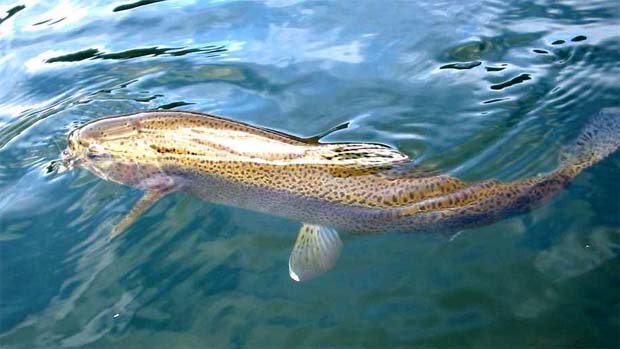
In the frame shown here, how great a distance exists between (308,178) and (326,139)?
0.88 m

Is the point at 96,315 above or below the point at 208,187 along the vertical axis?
below

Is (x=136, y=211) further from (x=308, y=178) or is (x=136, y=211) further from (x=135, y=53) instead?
(x=135, y=53)

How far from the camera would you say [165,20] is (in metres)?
7.04

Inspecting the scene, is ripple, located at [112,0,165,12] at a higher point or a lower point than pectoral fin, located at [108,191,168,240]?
higher

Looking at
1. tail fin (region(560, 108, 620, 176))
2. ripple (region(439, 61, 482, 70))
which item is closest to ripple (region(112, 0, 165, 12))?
ripple (region(439, 61, 482, 70))

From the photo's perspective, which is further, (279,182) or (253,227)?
(253,227)

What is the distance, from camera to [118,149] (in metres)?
4.29

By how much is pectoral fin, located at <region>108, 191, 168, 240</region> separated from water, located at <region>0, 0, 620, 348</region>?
3.9 inches

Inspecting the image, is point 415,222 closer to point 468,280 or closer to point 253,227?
point 468,280

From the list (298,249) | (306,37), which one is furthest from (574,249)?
(306,37)

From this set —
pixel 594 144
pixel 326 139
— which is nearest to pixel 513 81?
pixel 594 144

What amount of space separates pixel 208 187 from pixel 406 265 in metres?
1.43

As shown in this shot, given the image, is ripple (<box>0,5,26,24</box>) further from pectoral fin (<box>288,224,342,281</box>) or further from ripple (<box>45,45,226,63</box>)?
pectoral fin (<box>288,224,342,281</box>)

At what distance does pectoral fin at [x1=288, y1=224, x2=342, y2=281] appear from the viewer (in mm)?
3988
